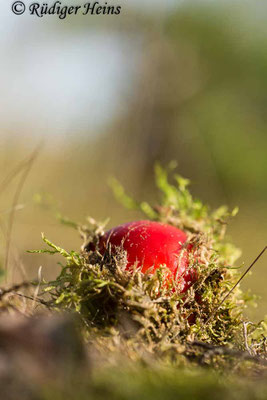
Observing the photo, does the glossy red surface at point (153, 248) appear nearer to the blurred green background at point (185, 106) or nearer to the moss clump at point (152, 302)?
the moss clump at point (152, 302)

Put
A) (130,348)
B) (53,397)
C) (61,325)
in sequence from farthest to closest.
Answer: (130,348) → (61,325) → (53,397)

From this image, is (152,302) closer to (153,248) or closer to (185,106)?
(153,248)

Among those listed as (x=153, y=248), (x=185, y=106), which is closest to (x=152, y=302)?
(x=153, y=248)

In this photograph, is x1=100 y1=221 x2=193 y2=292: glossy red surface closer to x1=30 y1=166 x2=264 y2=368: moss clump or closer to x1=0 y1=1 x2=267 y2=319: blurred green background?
x1=30 y1=166 x2=264 y2=368: moss clump

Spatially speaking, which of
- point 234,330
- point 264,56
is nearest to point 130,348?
point 234,330

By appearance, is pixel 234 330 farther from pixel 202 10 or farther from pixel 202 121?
pixel 202 10

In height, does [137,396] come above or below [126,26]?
below

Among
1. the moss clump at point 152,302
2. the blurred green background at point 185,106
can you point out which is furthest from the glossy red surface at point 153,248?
the blurred green background at point 185,106

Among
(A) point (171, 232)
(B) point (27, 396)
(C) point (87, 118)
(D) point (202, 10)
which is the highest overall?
(D) point (202, 10)

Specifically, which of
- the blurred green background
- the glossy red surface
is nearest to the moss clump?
the glossy red surface

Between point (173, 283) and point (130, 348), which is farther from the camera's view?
point (173, 283)
